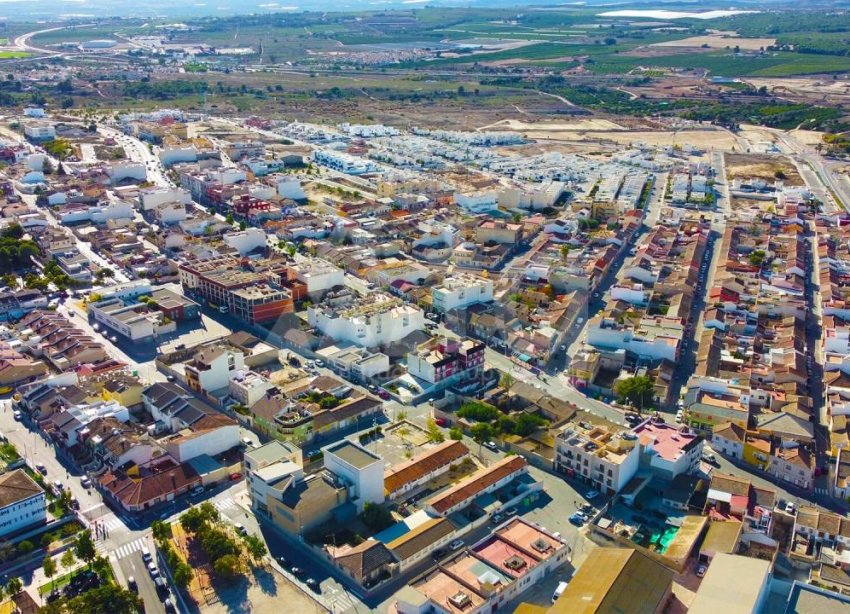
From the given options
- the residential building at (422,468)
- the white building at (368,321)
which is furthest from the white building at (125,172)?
the residential building at (422,468)

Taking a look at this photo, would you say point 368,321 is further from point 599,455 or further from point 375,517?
point 599,455

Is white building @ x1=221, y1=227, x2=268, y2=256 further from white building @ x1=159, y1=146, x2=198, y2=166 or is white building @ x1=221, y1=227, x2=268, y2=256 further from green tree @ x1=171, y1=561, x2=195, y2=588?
green tree @ x1=171, y1=561, x2=195, y2=588

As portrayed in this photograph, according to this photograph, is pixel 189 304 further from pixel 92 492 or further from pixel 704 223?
pixel 704 223

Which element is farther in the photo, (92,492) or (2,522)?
(92,492)

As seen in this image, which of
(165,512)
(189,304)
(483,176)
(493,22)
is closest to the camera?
(165,512)

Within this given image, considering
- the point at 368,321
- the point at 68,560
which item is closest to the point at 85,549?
the point at 68,560

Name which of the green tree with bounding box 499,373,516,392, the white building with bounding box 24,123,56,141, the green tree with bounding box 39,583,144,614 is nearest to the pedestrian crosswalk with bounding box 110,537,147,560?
the green tree with bounding box 39,583,144,614

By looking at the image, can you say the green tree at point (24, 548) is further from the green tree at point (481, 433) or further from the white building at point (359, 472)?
the green tree at point (481, 433)

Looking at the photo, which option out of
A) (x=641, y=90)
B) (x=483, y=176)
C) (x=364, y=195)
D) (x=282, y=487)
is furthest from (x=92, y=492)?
(x=641, y=90)
